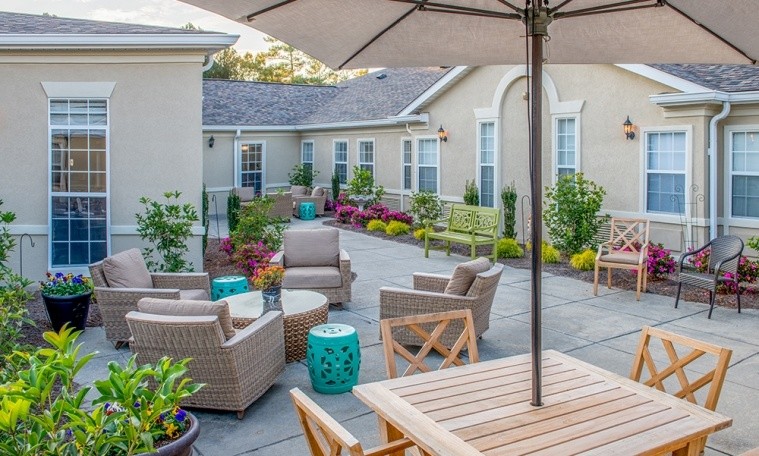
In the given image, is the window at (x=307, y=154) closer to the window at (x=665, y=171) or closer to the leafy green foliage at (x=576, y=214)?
the leafy green foliage at (x=576, y=214)

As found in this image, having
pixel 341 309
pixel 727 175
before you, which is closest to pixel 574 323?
pixel 341 309

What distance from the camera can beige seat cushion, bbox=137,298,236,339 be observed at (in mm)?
4910

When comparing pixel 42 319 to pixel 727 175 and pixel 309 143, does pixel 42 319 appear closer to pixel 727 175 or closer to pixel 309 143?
pixel 727 175

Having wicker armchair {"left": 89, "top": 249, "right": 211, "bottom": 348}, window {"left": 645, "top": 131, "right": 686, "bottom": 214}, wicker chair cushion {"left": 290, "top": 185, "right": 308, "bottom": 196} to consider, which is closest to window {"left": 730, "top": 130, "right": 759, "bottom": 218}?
window {"left": 645, "top": 131, "right": 686, "bottom": 214}

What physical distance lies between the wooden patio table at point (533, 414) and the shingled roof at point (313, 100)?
52.3ft

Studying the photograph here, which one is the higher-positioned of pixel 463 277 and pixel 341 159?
pixel 341 159

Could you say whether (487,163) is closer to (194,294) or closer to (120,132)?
(120,132)

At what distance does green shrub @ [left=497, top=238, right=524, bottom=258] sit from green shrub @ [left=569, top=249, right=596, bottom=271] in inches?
58.0

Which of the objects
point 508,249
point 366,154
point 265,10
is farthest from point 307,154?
point 265,10

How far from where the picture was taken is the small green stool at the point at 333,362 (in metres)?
5.44

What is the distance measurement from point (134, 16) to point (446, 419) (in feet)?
99.3

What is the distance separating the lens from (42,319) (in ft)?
25.1

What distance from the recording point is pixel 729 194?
35.9 feet

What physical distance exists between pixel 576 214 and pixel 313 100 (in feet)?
51.8
